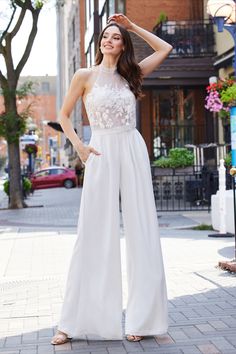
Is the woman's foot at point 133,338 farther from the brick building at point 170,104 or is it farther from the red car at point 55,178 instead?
the red car at point 55,178

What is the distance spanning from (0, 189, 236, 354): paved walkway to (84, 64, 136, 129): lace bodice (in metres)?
1.44

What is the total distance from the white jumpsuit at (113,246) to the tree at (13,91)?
17.9 metres

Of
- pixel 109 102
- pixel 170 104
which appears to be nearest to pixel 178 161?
pixel 170 104

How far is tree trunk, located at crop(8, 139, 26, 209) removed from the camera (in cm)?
2228

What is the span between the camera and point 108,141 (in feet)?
14.7

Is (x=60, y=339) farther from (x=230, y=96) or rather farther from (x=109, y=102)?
(x=230, y=96)

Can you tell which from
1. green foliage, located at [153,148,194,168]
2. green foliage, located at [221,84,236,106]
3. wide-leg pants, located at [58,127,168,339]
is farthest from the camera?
green foliage, located at [153,148,194,168]

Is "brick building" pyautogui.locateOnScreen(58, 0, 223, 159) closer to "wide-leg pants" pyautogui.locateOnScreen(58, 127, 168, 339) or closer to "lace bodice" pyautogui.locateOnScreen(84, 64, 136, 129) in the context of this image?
"lace bodice" pyautogui.locateOnScreen(84, 64, 136, 129)

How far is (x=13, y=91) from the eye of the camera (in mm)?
22203

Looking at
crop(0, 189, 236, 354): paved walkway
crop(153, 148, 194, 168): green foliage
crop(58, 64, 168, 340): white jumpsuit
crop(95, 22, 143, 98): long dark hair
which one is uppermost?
crop(95, 22, 143, 98): long dark hair

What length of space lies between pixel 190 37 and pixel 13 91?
236 inches

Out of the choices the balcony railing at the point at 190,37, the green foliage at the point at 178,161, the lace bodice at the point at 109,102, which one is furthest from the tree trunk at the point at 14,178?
the lace bodice at the point at 109,102

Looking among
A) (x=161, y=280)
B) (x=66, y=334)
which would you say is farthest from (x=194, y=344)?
(x=66, y=334)

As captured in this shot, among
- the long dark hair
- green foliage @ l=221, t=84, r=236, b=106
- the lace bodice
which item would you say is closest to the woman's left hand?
the long dark hair
